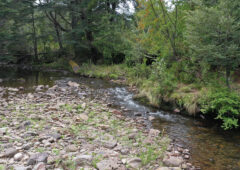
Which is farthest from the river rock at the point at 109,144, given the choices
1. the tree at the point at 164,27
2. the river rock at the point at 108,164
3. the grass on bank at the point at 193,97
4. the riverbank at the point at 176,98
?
the tree at the point at 164,27

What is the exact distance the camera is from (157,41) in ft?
33.7

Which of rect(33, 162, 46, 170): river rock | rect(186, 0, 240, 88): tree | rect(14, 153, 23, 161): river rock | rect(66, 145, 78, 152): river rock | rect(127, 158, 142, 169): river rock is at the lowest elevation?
rect(127, 158, 142, 169): river rock

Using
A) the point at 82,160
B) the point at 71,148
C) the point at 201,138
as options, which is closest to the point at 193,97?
the point at 201,138

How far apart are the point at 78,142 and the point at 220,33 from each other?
4.82 metres

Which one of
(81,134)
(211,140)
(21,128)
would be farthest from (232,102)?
(21,128)

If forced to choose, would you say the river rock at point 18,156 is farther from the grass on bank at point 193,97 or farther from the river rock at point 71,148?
the grass on bank at point 193,97

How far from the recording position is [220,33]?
17.3ft

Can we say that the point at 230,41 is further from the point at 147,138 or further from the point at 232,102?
the point at 147,138

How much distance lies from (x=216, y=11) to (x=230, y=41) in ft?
3.04

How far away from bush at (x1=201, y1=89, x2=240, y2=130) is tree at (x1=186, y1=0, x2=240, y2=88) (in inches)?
37.2

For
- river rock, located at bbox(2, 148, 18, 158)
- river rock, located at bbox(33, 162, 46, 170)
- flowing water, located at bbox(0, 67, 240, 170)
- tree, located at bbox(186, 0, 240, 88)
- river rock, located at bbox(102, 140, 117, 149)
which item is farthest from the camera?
tree, located at bbox(186, 0, 240, 88)

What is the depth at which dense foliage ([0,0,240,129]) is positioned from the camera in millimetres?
5246

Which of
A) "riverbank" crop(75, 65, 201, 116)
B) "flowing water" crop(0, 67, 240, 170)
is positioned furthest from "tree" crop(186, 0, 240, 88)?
"flowing water" crop(0, 67, 240, 170)

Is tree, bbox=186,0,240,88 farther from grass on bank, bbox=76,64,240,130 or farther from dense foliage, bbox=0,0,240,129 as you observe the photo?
grass on bank, bbox=76,64,240,130
